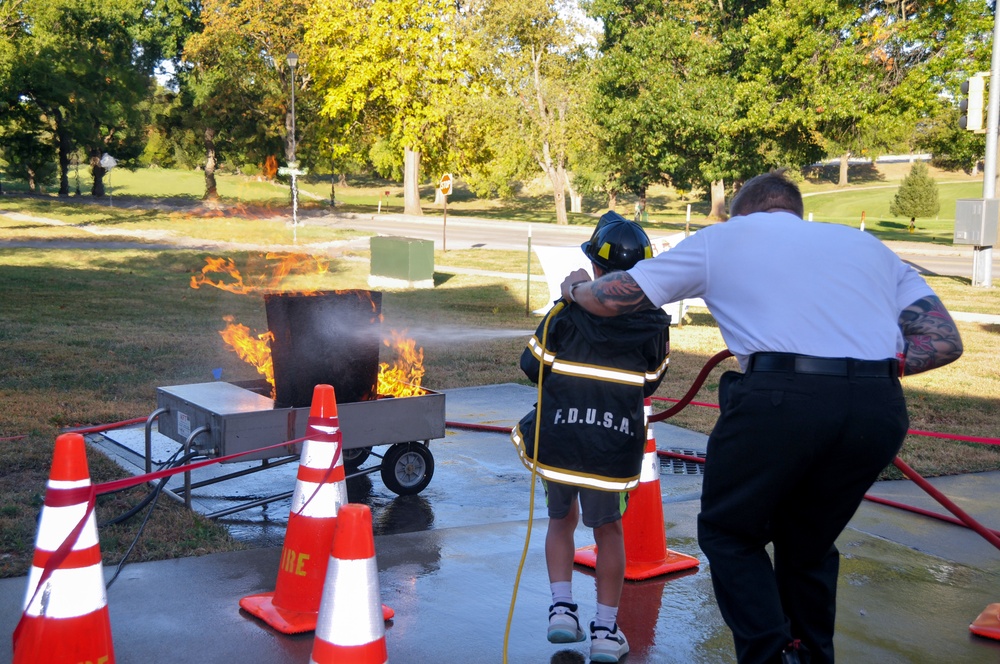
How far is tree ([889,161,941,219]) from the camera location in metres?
51.0

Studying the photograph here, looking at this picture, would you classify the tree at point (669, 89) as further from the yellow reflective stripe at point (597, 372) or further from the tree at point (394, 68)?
the yellow reflective stripe at point (597, 372)

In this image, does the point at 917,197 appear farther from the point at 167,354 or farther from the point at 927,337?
the point at 927,337

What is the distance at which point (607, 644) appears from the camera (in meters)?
3.81

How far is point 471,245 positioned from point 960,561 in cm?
2571

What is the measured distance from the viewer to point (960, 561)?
5.21m

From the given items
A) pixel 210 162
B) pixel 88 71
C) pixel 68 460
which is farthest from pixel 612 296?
pixel 210 162

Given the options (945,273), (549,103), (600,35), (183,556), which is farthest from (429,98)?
(183,556)

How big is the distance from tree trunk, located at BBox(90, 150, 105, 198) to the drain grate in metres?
50.3

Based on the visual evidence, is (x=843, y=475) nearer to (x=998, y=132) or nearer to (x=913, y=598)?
(x=913, y=598)

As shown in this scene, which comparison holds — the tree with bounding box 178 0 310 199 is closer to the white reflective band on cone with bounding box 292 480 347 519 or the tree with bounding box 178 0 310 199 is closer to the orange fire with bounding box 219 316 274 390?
the orange fire with bounding box 219 316 274 390

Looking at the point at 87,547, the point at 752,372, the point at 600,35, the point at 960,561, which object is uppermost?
the point at 600,35

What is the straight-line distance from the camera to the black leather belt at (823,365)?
301 cm

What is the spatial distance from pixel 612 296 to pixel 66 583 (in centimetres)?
207

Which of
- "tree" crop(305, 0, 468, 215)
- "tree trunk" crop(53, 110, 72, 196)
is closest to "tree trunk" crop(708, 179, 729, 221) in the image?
"tree" crop(305, 0, 468, 215)
